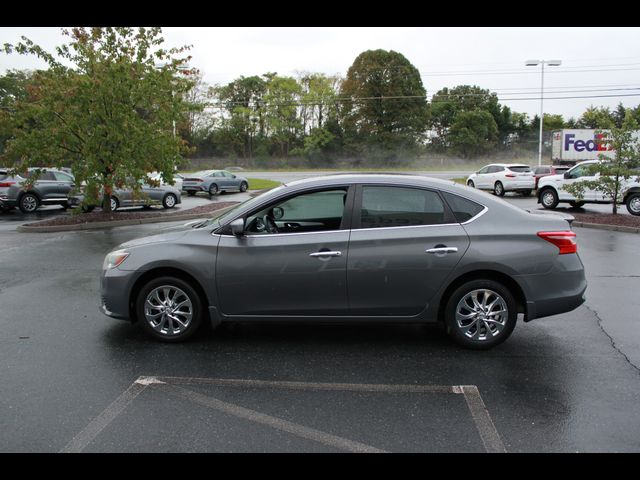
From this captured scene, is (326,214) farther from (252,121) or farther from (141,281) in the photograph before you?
(252,121)

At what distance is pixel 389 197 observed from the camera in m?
5.20

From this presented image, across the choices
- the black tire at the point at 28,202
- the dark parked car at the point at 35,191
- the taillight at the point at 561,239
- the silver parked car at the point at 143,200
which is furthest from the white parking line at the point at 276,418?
the black tire at the point at 28,202

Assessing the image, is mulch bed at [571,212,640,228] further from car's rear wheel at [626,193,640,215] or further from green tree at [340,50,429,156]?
green tree at [340,50,429,156]

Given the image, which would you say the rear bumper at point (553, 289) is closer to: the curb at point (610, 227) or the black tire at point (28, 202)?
the curb at point (610, 227)

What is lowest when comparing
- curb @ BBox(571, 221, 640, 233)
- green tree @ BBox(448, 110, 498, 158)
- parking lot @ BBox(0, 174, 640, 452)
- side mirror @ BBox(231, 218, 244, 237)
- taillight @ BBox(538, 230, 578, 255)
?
curb @ BBox(571, 221, 640, 233)

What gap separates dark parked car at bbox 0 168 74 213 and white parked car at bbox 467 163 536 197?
60.1ft

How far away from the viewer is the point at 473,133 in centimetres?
6738

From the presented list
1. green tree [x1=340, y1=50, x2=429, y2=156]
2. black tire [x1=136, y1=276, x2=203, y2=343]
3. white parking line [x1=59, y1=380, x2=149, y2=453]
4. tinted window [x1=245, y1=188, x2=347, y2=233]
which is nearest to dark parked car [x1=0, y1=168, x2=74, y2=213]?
black tire [x1=136, y1=276, x2=203, y2=343]

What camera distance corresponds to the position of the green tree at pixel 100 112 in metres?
15.7

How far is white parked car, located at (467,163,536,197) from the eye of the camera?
83.3 ft

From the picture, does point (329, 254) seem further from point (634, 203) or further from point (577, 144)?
point (577, 144)

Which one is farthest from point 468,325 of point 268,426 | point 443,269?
point 268,426
